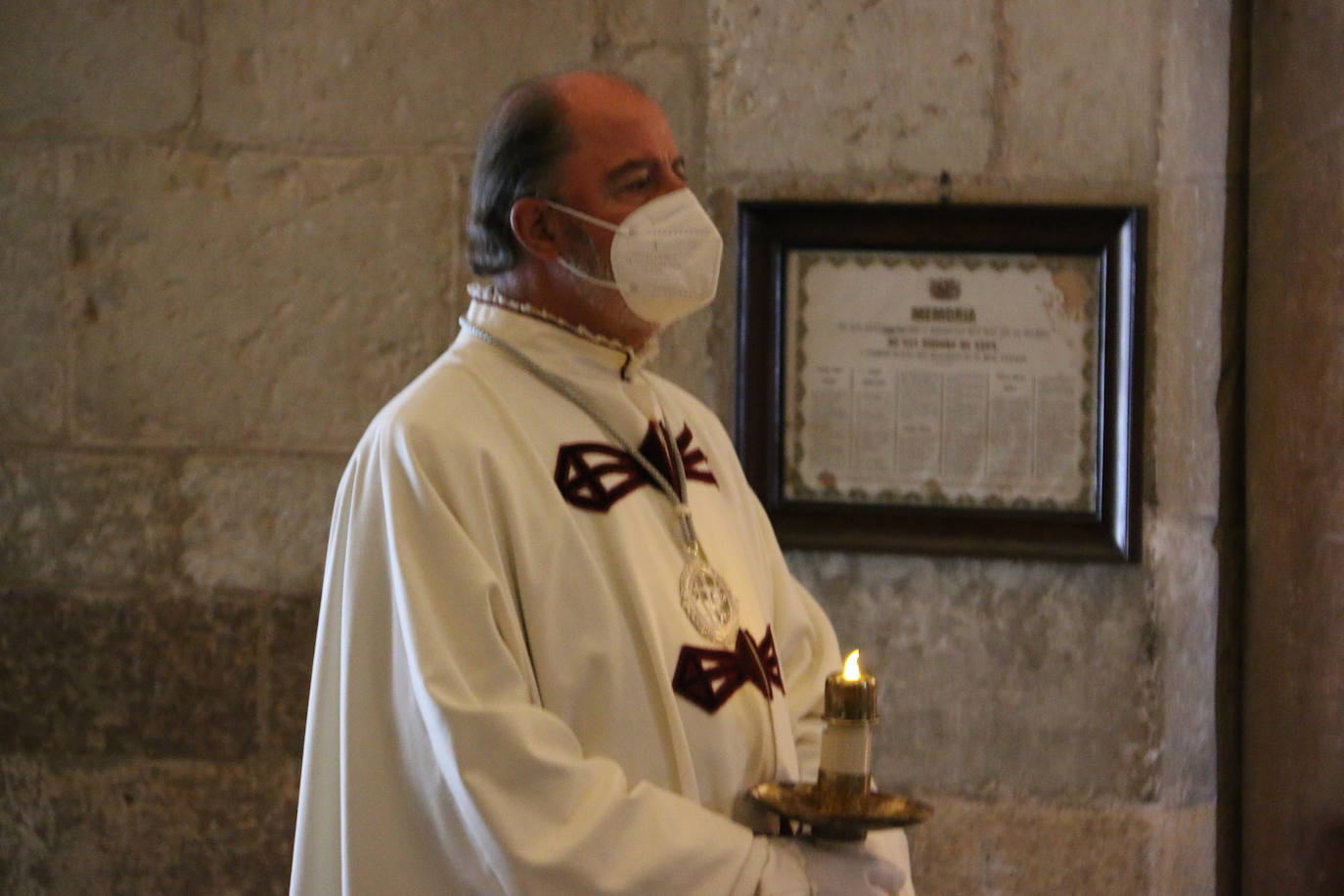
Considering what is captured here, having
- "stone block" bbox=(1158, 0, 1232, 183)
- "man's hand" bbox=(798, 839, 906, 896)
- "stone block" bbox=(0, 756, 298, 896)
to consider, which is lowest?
"stone block" bbox=(0, 756, 298, 896)

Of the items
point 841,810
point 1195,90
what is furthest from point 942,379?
point 841,810

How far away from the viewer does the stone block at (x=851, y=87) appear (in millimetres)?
2297

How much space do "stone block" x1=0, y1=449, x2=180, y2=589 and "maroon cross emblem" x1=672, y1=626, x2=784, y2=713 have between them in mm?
1272

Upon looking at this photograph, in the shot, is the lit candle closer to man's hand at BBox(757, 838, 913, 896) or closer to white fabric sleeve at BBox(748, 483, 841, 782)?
man's hand at BBox(757, 838, 913, 896)

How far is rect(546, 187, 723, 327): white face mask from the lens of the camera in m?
1.59

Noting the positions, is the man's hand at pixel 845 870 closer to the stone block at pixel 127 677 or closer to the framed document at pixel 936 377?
the framed document at pixel 936 377

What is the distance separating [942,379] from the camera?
2305 millimetres

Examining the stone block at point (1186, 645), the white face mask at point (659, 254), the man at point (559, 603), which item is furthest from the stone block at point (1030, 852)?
the white face mask at point (659, 254)

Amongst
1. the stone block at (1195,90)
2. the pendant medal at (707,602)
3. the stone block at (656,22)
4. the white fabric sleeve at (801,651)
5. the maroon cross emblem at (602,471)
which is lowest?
the white fabric sleeve at (801,651)

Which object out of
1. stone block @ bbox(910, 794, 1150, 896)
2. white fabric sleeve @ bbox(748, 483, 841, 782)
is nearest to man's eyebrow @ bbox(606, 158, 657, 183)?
white fabric sleeve @ bbox(748, 483, 841, 782)

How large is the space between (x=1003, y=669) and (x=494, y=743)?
1.22 metres

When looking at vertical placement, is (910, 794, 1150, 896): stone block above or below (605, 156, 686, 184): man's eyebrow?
below

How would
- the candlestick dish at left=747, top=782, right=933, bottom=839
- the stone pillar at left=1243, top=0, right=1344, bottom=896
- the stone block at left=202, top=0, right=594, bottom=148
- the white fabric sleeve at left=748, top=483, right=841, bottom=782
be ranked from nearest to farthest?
the candlestick dish at left=747, top=782, right=933, bottom=839, the white fabric sleeve at left=748, top=483, right=841, bottom=782, the stone pillar at left=1243, top=0, right=1344, bottom=896, the stone block at left=202, top=0, right=594, bottom=148

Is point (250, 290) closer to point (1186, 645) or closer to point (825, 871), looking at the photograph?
point (825, 871)
